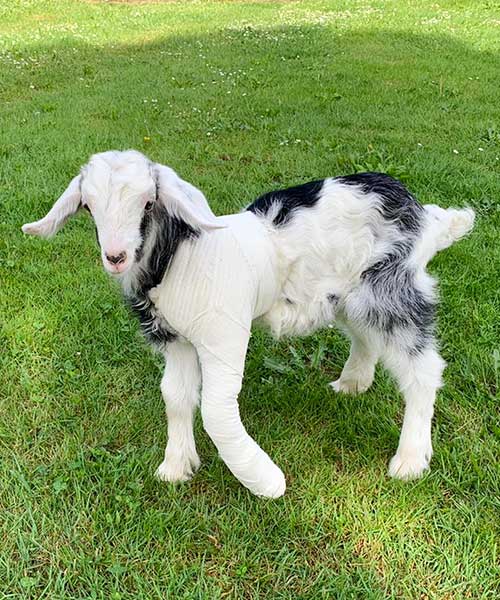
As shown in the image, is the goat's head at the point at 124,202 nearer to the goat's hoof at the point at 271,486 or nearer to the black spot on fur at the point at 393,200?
the black spot on fur at the point at 393,200

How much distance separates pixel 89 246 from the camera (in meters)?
4.78

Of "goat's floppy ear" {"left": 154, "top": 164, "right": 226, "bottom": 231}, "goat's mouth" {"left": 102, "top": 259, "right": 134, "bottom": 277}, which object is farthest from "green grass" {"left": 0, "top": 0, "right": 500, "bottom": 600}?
"goat's floppy ear" {"left": 154, "top": 164, "right": 226, "bottom": 231}

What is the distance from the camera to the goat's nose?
2137 millimetres

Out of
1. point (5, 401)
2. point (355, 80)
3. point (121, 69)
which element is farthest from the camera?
point (121, 69)

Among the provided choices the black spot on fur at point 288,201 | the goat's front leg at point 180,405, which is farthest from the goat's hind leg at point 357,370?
the goat's front leg at point 180,405

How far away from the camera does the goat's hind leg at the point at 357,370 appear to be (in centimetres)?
342

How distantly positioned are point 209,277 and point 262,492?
0.98 m

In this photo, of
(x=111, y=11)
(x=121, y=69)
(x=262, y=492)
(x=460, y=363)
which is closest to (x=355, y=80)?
(x=121, y=69)

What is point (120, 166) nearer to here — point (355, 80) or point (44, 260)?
point (44, 260)

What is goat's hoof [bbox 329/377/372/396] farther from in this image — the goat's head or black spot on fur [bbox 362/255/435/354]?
the goat's head

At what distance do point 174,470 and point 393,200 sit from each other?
1.61m

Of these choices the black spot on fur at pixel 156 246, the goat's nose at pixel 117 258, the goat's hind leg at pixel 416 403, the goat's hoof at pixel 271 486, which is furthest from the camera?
the goat's hind leg at pixel 416 403

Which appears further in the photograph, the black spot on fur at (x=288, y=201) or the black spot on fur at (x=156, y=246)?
the black spot on fur at (x=288, y=201)

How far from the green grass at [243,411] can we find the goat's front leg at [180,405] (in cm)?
8
